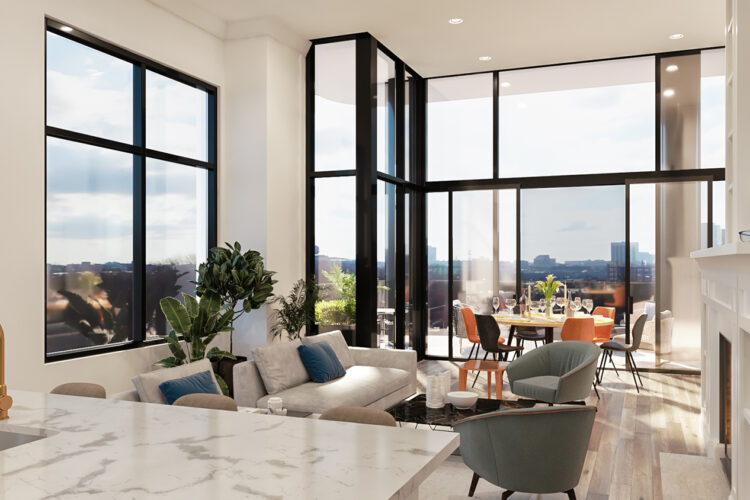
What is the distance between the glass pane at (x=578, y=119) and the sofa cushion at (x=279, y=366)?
14.7 ft

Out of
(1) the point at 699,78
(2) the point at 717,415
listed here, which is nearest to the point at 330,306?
(2) the point at 717,415

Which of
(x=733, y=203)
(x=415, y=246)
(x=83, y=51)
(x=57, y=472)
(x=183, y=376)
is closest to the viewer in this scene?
(x=57, y=472)

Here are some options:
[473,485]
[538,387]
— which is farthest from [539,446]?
[538,387]

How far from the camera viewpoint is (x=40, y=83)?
4734 millimetres

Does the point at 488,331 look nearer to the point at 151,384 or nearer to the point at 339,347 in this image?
the point at 339,347

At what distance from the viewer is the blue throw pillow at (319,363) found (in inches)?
213

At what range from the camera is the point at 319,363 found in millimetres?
5426

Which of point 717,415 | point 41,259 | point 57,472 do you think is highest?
point 41,259

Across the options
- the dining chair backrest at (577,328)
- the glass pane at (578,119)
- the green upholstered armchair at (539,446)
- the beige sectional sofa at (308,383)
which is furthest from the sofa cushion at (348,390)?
the glass pane at (578,119)

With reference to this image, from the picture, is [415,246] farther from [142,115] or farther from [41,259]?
[41,259]

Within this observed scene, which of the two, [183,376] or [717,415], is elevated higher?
[183,376]

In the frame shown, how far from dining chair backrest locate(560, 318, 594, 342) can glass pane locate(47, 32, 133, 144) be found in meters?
4.74

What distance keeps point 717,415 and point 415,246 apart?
485cm

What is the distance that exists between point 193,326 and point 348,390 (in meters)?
1.54
